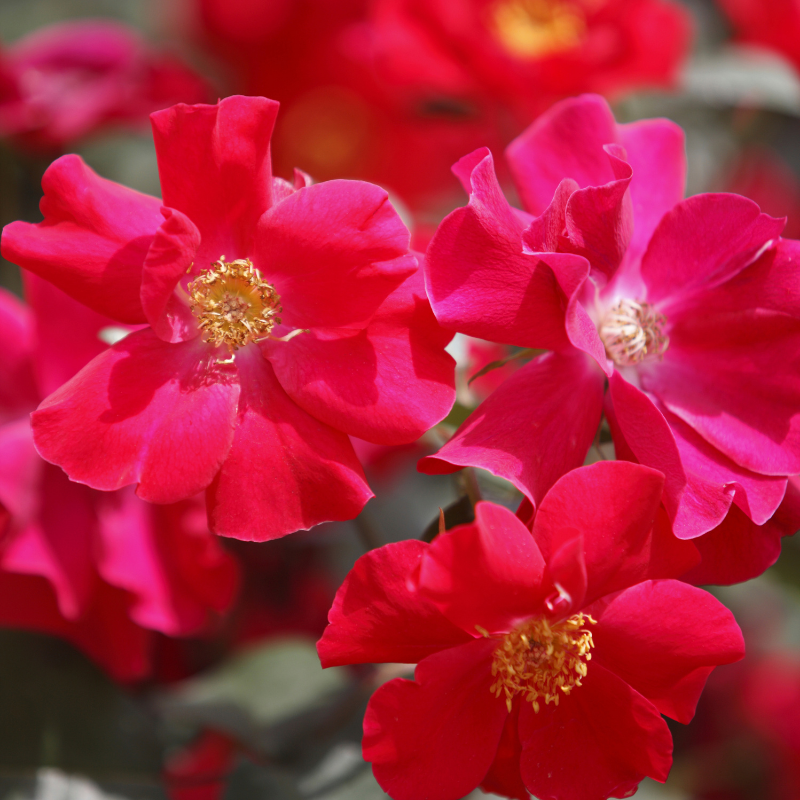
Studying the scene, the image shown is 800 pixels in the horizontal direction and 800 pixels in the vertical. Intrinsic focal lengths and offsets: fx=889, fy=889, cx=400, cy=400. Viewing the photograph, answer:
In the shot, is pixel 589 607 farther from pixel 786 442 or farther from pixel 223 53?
pixel 223 53

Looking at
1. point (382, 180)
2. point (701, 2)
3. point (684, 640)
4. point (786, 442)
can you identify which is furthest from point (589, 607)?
point (701, 2)

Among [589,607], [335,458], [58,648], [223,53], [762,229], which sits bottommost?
[58,648]

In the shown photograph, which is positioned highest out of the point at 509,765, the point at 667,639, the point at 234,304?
the point at 234,304

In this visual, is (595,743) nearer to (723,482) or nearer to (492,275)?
(723,482)

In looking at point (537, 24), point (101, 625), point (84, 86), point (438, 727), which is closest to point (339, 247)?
point (438, 727)

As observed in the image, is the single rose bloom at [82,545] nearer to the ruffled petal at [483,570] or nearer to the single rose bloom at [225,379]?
the single rose bloom at [225,379]

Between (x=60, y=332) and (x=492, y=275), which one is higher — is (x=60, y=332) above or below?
below

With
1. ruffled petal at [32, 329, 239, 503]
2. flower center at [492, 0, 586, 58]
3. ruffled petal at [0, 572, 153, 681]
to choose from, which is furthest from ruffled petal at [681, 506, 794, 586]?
flower center at [492, 0, 586, 58]
